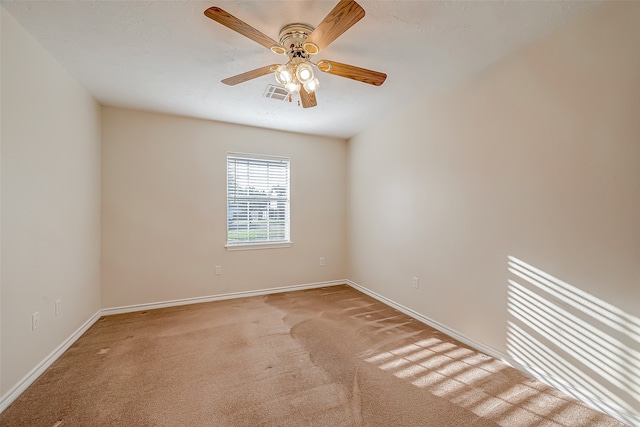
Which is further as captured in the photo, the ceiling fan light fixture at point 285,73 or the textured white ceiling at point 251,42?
the ceiling fan light fixture at point 285,73

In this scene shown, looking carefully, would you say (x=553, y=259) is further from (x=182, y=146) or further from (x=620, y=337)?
(x=182, y=146)

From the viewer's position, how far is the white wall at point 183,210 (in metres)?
3.30

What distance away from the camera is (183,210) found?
11.8ft

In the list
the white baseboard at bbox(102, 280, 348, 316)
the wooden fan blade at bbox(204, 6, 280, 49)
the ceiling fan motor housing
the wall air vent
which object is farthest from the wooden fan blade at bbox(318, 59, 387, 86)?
the white baseboard at bbox(102, 280, 348, 316)

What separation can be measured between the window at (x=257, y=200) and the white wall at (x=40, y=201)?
157 centimetres

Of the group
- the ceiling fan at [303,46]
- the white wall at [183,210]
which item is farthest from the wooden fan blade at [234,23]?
the white wall at [183,210]

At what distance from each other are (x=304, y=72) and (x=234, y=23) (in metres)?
0.51

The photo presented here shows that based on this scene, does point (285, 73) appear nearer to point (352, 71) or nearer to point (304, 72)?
point (304, 72)

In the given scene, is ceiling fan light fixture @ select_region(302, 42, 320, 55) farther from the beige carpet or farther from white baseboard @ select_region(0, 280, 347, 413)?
white baseboard @ select_region(0, 280, 347, 413)

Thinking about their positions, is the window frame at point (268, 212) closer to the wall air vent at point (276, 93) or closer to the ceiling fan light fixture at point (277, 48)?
the wall air vent at point (276, 93)

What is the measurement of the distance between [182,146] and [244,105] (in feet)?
3.53

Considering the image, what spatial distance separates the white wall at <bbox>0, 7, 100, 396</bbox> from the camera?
1773 millimetres

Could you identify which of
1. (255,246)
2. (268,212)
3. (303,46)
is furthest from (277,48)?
(255,246)

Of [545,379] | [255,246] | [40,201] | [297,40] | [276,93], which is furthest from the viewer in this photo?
[255,246]
